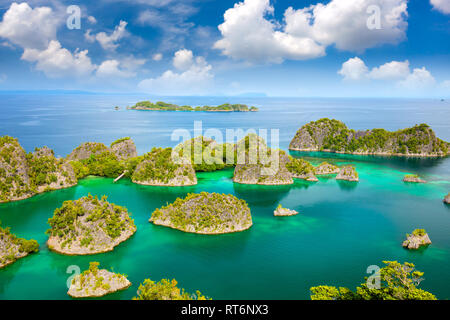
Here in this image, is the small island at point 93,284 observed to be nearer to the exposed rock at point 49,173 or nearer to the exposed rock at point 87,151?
the exposed rock at point 49,173

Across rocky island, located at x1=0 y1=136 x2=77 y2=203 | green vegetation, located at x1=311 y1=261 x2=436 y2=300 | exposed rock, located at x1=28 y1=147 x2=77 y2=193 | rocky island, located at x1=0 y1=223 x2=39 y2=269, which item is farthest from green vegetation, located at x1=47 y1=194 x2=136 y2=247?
exposed rock, located at x1=28 y1=147 x2=77 y2=193

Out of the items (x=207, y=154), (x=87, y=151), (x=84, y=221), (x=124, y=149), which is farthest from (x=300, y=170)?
(x=87, y=151)

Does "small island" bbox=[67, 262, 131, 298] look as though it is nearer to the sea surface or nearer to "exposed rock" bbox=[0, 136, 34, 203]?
the sea surface

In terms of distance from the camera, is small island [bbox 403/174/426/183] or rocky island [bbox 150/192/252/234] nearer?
rocky island [bbox 150/192/252/234]

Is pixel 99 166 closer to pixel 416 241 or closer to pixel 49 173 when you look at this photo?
pixel 49 173

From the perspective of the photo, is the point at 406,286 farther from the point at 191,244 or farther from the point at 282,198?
the point at 282,198

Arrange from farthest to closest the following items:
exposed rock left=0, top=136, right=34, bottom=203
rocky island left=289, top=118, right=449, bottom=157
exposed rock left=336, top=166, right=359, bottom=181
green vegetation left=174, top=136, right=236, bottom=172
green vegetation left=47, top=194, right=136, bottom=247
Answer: rocky island left=289, top=118, right=449, bottom=157 < green vegetation left=174, top=136, right=236, bottom=172 < exposed rock left=336, top=166, right=359, bottom=181 < exposed rock left=0, top=136, right=34, bottom=203 < green vegetation left=47, top=194, right=136, bottom=247

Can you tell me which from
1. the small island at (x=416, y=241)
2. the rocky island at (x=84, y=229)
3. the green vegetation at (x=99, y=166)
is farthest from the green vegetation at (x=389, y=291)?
the green vegetation at (x=99, y=166)
